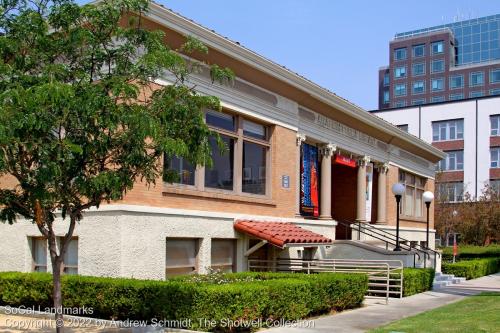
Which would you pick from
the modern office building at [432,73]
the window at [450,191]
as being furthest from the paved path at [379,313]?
the modern office building at [432,73]

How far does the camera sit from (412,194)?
122 ft

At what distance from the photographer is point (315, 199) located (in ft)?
82.3

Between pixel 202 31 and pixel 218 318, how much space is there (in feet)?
26.2

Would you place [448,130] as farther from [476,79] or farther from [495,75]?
[476,79]

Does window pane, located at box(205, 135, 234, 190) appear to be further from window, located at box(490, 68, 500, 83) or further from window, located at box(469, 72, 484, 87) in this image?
window, located at box(469, 72, 484, 87)

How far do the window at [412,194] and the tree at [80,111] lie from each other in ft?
89.1

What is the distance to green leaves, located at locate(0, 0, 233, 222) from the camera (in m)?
8.33

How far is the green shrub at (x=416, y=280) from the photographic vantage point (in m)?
21.5

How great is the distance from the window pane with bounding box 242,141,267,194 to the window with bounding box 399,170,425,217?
15599 mm

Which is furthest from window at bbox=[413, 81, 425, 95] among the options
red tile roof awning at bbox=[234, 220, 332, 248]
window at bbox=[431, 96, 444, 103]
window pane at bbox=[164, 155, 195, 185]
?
window pane at bbox=[164, 155, 195, 185]

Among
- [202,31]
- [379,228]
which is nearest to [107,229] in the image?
[202,31]

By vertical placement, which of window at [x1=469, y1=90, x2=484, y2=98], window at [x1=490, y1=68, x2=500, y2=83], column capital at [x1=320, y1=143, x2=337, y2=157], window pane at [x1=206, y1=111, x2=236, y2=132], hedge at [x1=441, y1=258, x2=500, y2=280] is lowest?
hedge at [x1=441, y1=258, x2=500, y2=280]

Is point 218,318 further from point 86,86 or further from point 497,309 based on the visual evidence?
point 497,309

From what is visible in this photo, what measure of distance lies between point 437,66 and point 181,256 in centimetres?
11047
